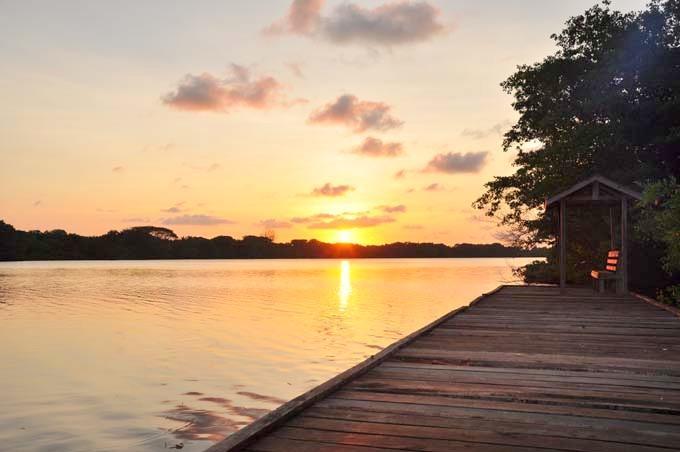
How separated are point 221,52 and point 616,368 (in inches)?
747

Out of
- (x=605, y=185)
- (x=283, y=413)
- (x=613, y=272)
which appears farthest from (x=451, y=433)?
(x=613, y=272)

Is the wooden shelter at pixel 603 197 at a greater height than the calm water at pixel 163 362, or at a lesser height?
greater

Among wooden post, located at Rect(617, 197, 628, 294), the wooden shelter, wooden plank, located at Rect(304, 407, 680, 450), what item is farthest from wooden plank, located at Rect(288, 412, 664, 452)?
wooden post, located at Rect(617, 197, 628, 294)

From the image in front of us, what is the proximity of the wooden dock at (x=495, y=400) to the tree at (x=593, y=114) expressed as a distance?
398 inches

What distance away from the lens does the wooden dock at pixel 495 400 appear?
366 cm

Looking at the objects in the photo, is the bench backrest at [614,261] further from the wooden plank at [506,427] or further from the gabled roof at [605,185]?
the wooden plank at [506,427]

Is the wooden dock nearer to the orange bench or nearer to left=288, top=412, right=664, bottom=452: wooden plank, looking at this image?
left=288, top=412, right=664, bottom=452: wooden plank

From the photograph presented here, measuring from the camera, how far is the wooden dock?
144 inches

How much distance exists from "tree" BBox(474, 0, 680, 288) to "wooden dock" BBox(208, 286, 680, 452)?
10108 millimetres

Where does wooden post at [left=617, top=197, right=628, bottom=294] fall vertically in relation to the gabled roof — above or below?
below

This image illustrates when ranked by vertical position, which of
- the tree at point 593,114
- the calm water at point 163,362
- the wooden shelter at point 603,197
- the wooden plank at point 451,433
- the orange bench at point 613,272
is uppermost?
the tree at point 593,114

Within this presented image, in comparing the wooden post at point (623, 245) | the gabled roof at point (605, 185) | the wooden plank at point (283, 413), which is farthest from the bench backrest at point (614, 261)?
the wooden plank at point (283, 413)

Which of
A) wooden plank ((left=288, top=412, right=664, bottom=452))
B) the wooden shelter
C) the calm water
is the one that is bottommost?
the calm water

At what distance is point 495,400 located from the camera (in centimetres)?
468
